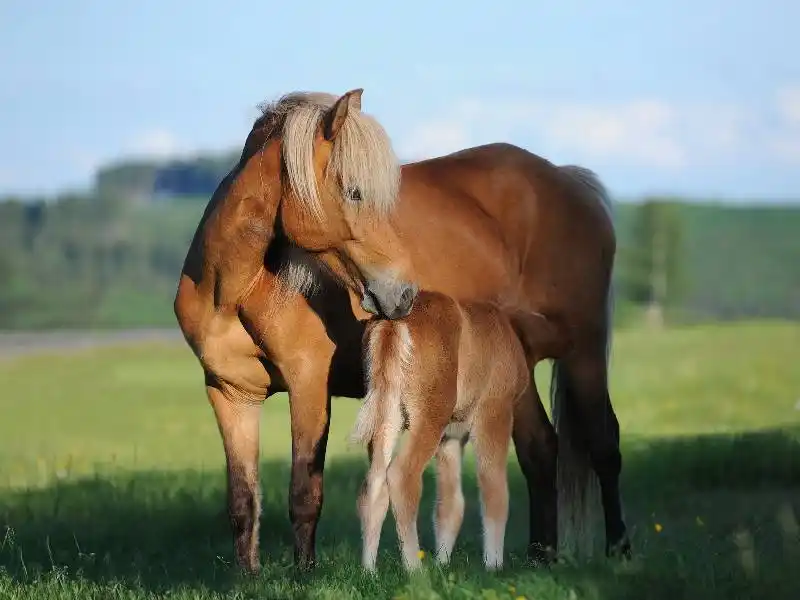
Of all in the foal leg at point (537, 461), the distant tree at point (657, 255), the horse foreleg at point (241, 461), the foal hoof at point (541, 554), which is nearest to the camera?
the foal hoof at point (541, 554)

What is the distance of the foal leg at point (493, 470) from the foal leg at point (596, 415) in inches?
65.1

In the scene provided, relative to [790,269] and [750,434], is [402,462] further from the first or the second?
[790,269]

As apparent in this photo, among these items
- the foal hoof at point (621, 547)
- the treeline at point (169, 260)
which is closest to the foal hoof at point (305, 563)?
the foal hoof at point (621, 547)

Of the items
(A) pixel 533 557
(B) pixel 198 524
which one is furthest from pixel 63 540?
(A) pixel 533 557

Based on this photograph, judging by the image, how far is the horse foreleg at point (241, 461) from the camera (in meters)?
7.23

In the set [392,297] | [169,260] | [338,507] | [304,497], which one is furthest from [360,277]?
[169,260]

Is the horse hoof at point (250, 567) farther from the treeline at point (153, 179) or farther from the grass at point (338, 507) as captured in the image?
the treeline at point (153, 179)

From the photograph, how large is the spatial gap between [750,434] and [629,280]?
181 ft

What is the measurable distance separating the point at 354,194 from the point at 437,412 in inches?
46.4

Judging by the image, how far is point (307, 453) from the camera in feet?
22.6

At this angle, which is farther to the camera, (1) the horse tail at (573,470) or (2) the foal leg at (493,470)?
(1) the horse tail at (573,470)

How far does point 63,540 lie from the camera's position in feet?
27.7

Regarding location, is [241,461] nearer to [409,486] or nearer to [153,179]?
[409,486]

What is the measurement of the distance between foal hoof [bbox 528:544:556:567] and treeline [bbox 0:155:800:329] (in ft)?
153
